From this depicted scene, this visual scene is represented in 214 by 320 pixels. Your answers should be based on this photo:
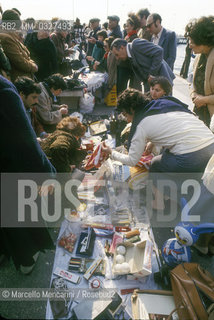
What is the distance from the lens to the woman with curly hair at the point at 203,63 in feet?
7.57

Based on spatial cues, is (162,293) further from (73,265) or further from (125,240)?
(73,265)

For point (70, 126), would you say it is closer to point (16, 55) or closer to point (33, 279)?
point (16, 55)

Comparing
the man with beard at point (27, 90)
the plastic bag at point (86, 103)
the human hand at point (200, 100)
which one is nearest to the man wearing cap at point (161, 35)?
the plastic bag at point (86, 103)

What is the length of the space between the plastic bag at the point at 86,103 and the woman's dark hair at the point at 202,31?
2486mm

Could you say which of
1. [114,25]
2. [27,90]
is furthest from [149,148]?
[114,25]

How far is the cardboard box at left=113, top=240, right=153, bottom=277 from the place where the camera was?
171 cm

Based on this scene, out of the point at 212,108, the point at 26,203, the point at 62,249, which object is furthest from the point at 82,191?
→ the point at 212,108

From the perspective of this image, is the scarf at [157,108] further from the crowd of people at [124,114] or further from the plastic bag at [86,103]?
the plastic bag at [86,103]

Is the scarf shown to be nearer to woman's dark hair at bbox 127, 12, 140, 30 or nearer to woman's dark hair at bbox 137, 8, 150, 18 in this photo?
woman's dark hair at bbox 127, 12, 140, 30

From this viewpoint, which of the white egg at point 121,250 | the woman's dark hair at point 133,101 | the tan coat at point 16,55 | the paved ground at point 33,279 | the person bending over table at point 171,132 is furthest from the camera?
the tan coat at point 16,55

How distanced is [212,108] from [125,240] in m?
1.76

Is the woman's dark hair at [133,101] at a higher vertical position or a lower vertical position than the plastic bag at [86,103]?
higher

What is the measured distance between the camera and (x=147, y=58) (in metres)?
3.40

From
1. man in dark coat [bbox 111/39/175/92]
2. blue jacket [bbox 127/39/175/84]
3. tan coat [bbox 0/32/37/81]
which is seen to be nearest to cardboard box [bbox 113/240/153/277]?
man in dark coat [bbox 111/39/175/92]
